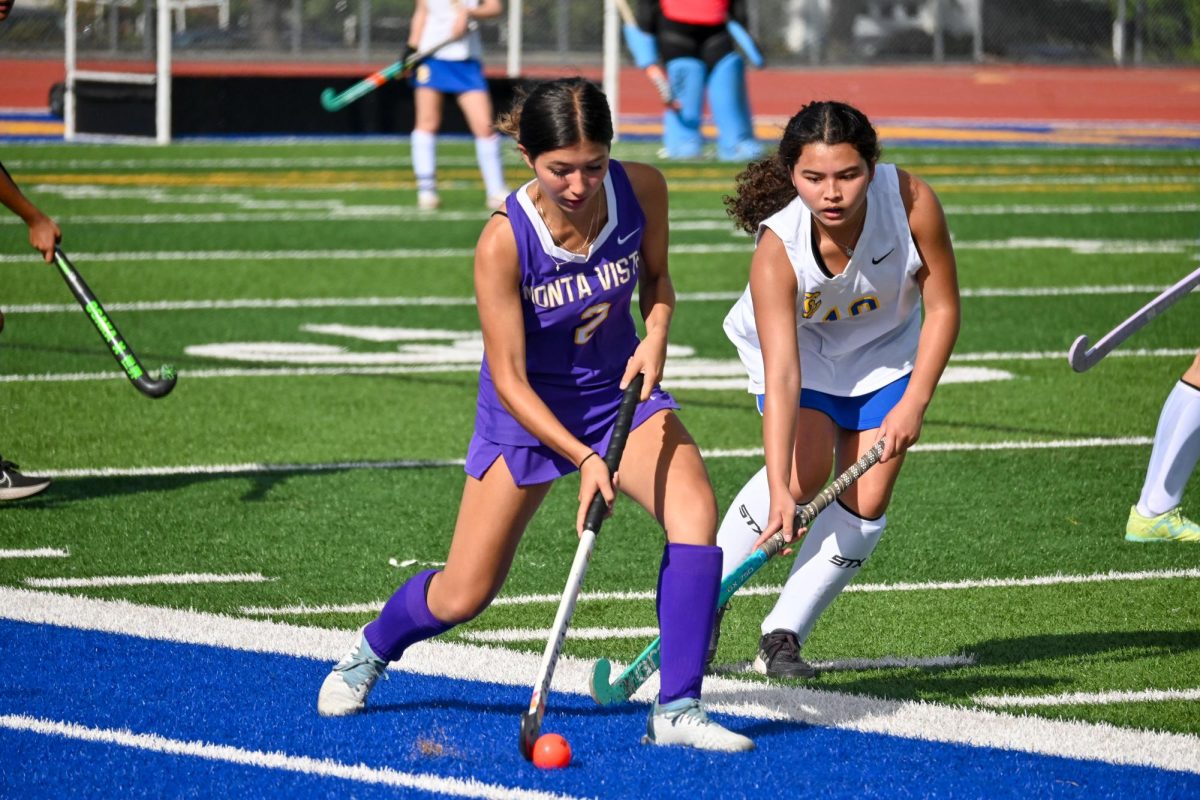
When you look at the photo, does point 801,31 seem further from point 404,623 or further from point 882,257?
point 404,623

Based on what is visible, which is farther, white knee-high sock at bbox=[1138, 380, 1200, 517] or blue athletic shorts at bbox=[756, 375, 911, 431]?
white knee-high sock at bbox=[1138, 380, 1200, 517]

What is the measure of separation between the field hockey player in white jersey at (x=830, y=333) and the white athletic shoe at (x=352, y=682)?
0.89 metres

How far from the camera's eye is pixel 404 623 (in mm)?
4547

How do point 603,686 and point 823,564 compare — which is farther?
point 823,564

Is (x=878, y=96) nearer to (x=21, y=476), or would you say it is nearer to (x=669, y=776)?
(x=21, y=476)

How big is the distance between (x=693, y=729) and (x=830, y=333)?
1176 mm

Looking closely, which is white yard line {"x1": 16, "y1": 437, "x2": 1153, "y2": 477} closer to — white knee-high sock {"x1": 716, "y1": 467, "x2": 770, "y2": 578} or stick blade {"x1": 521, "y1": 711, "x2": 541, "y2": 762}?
white knee-high sock {"x1": 716, "y1": 467, "x2": 770, "y2": 578}

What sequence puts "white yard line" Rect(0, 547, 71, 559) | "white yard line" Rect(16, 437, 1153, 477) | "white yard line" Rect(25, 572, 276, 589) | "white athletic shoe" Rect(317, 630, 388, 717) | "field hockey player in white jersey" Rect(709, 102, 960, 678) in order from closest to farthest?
"field hockey player in white jersey" Rect(709, 102, 960, 678) → "white athletic shoe" Rect(317, 630, 388, 717) → "white yard line" Rect(25, 572, 276, 589) → "white yard line" Rect(0, 547, 71, 559) → "white yard line" Rect(16, 437, 1153, 477)

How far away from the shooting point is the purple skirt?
4426 millimetres

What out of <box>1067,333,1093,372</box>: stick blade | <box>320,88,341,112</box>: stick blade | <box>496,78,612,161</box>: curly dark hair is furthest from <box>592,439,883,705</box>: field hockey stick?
<box>320,88,341,112</box>: stick blade

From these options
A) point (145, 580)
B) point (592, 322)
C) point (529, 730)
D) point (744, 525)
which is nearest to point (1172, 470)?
point (744, 525)

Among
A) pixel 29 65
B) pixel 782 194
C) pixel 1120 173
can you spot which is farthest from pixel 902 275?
pixel 29 65

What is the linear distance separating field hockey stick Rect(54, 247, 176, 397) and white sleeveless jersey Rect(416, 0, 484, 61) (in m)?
9.02

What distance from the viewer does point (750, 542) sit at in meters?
5.02
